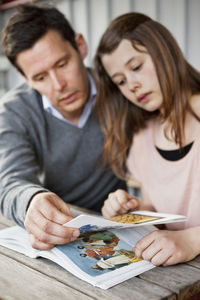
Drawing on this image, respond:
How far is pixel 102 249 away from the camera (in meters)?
1.05

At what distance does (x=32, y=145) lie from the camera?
1817 millimetres

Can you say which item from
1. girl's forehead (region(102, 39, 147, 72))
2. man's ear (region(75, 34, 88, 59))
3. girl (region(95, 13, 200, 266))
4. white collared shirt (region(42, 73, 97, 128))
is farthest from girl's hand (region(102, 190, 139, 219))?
man's ear (region(75, 34, 88, 59))

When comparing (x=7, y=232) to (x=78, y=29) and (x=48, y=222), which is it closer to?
(x=48, y=222)

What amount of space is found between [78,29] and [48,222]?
285 centimetres

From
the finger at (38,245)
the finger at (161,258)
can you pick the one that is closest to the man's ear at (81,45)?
the finger at (38,245)

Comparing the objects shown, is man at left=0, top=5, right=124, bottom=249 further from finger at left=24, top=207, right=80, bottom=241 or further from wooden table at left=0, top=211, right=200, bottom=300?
wooden table at left=0, top=211, right=200, bottom=300

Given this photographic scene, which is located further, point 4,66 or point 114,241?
point 4,66

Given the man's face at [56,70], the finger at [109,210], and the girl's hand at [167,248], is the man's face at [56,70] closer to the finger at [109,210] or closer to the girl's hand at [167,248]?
the finger at [109,210]

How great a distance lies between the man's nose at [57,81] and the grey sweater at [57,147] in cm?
24

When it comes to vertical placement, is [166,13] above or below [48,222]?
above

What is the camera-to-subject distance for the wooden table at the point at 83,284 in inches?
33.7

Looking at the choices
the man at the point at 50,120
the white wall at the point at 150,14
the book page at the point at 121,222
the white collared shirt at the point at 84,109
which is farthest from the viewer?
the white wall at the point at 150,14

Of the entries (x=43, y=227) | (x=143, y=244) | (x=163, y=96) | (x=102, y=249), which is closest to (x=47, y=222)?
(x=43, y=227)

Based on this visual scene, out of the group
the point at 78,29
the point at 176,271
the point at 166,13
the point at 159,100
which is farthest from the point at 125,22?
the point at 78,29
